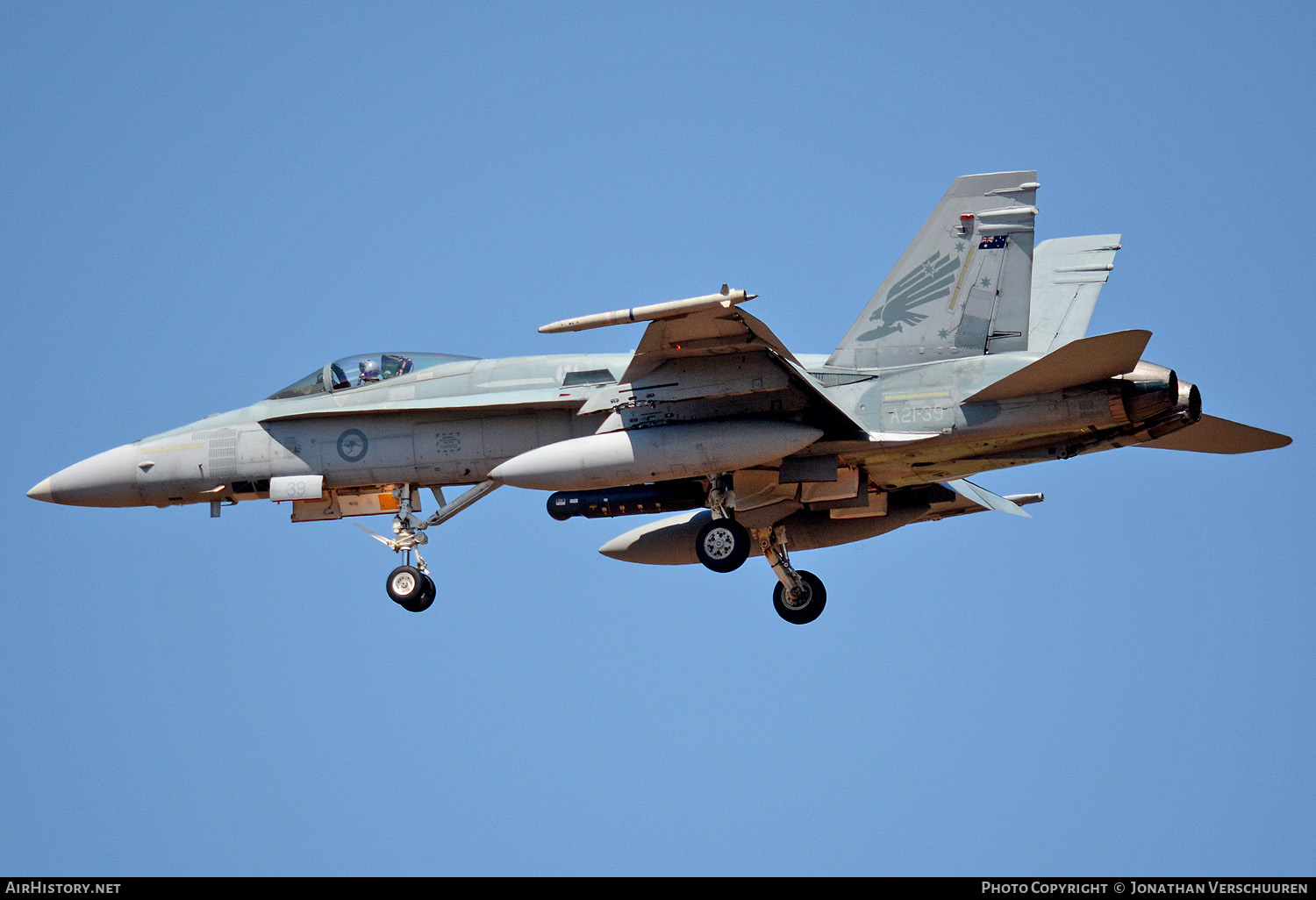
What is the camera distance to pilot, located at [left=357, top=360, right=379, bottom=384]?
2084cm

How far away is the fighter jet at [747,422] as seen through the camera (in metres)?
17.7

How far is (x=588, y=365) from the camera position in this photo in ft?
65.2

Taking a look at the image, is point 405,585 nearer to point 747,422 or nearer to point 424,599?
point 424,599

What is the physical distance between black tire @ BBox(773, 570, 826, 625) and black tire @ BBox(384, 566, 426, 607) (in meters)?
5.08

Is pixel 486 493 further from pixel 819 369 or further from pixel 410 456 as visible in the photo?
pixel 819 369

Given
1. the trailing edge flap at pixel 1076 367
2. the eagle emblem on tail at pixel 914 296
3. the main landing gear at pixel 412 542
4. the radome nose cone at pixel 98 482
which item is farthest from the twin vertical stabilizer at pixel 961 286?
the radome nose cone at pixel 98 482

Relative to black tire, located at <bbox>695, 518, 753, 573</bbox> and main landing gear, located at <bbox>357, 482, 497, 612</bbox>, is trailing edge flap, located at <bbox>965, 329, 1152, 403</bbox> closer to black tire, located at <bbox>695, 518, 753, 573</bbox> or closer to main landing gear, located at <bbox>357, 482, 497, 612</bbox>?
black tire, located at <bbox>695, 518, 753, 573</bbox>

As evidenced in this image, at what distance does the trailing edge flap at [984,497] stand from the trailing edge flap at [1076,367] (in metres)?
4.41

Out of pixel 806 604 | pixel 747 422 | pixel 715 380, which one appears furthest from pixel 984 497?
pixel 715 380

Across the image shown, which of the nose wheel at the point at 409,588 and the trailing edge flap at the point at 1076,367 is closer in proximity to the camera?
the trailing edge flap at the point at 1076,367

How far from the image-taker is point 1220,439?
64.5 feet

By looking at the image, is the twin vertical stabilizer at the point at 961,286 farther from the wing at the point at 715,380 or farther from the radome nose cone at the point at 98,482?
the radome nose cone at the point at 98,482

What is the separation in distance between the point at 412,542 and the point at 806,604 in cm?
556

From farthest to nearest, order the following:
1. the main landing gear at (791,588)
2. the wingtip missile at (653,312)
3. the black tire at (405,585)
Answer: the main landing gear at (791,588) < the black tire at (405,585) < the wingtip missile at (653,312)
